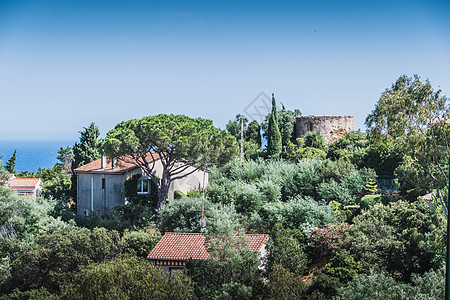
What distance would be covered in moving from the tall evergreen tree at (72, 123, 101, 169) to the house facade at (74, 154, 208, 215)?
747 centimetres

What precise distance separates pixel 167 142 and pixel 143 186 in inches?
210

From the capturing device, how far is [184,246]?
24.1m

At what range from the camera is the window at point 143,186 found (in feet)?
110

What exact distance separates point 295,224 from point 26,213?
16334mm

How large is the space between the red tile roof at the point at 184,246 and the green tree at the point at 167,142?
6203mm

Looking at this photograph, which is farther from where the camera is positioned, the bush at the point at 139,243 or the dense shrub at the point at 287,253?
the bush at the point at 139,243

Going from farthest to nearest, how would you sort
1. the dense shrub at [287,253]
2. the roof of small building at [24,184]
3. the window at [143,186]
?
1. the roof of small building at [24,184]
2. the window at [143,186]
3. the dense shrub at [287,253]

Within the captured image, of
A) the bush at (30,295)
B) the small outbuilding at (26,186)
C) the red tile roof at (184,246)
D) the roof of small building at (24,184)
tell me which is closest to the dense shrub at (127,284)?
the bush at (30,295)

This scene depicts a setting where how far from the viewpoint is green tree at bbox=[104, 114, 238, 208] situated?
97.9ft

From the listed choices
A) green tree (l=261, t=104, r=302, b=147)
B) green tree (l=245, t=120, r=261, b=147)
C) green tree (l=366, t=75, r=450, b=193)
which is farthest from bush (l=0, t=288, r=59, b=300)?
green tree (l=245, t=120, r=261, b=147)

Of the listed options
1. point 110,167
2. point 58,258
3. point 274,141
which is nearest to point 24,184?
point 110,167

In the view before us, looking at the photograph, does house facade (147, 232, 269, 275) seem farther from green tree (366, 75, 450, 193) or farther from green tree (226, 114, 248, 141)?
green tree (226, 114, 248, 141)

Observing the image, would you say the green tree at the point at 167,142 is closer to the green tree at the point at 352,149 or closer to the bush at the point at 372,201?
the bush at the point at 372,201

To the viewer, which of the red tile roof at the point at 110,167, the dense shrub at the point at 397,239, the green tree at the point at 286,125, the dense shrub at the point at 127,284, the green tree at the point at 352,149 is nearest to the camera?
the dense shrub at the point at 127,284
